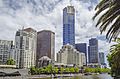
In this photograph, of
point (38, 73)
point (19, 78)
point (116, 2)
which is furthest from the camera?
point (38, 73)

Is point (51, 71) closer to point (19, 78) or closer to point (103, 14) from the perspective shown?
point (19, 78)

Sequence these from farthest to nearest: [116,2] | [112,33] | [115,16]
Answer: [112,33], [115,16], [116,2]

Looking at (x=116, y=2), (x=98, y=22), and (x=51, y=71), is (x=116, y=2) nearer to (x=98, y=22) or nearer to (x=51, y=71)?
(x=98, y=22)

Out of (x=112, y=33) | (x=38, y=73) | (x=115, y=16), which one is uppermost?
(x=115, y=16)

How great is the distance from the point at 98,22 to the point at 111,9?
1373 millimetres

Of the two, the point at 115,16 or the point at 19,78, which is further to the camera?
the point at 19,78

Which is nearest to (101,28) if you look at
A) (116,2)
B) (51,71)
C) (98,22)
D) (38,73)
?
(98,22)

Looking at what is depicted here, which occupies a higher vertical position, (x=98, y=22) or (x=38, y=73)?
(x=98, y=22)

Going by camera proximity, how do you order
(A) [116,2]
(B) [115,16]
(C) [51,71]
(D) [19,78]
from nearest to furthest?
(A) [116,2] → (B) [115,16] → (D) [19,78] → (C) [51,71]

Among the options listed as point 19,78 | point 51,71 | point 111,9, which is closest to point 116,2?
point 111,9

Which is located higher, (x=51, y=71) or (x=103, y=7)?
(x=103, y=7)

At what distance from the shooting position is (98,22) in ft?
43.4

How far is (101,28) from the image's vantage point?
531 inches

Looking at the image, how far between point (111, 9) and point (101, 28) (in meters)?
1.69
